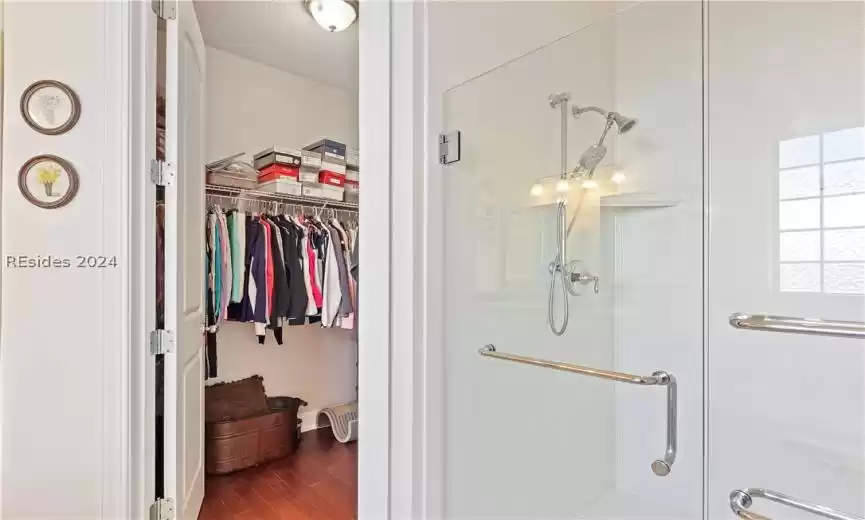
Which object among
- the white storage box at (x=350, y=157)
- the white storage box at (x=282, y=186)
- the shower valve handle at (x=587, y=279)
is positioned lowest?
the shower valve handle at (x=587, y=279)

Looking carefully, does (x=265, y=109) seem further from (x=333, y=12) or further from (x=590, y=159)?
(x=590, y=159)

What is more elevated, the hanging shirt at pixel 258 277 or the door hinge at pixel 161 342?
the hanging shirt at pixel 258 277

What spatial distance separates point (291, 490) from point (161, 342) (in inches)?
46.5

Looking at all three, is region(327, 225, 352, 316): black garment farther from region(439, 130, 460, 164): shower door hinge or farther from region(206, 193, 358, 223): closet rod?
region(439, 130, 460, 164): shower door hinge

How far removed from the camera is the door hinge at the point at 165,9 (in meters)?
1.62

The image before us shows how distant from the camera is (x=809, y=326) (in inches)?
49.5

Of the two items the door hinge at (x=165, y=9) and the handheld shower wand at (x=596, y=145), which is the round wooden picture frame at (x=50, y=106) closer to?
the door hinge at (x=165, y=9)

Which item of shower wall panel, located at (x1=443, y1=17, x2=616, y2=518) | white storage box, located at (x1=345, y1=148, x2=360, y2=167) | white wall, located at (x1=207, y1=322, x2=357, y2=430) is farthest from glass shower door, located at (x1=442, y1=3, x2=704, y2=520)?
white wall, located at (x1=207, y1=322, x2=357, y2=430)

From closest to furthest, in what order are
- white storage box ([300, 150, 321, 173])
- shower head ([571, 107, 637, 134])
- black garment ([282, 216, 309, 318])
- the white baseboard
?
1. shower head ([571, 107, 637, 134])
2. black garment ([282, 216, 309, 318])
3. white storage box ([300, 150, 321, 173])
4. the white baseboard

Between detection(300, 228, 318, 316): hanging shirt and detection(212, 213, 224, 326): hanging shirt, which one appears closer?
detection(212, 213, 224, 326): hanging shirt

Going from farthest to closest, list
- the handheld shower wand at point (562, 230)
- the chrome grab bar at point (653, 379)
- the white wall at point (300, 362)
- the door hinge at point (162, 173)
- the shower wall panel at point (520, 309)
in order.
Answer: the white wall at point (300, 362), the handheld shower wand at point (562, 230), the door hinge at point (162, 173), the chrome grab bar at point (653, 379), the shower wall panel at point (520, 309)

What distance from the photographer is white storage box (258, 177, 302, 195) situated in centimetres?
276

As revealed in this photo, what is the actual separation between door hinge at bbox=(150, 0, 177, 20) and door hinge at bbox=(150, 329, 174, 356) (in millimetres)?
1134

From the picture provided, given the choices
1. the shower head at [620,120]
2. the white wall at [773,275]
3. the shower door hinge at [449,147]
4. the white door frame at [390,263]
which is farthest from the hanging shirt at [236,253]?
the white wall at [773,275]
